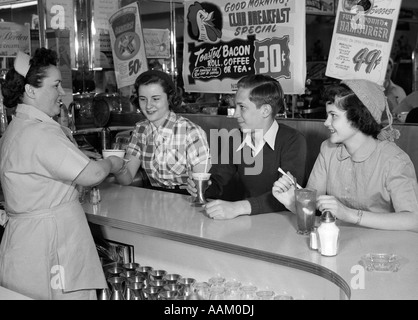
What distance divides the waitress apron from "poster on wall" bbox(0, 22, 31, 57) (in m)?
4.48

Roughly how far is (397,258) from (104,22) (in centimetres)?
537

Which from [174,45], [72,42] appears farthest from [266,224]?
[174,45]

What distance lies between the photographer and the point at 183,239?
9.48 ft

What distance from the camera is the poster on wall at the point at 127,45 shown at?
664cm

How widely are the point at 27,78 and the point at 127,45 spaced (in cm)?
385

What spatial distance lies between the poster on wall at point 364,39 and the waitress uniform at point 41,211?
239 cm

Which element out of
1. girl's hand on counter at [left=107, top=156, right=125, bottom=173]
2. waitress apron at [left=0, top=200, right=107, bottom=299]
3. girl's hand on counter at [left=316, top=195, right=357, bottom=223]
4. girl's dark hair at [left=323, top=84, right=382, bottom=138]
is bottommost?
waitress apron at [left=0, top=200, right=107, bottom=299]

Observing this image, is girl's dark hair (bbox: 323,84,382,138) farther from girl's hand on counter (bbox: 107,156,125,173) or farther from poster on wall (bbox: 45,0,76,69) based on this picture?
poster on wall (bbox: 45,0,76,69)

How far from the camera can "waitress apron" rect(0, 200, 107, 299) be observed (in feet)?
9.66

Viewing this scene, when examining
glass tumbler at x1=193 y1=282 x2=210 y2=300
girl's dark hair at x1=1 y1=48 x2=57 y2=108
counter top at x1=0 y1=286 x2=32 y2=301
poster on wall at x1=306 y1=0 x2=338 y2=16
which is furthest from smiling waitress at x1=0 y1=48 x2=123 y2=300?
poster on wall at x1=306 y1=0 x2=338 y2=16

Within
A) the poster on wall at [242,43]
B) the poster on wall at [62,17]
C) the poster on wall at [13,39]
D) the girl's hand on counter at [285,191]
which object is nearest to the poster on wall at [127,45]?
the poster on wall at [62,17]

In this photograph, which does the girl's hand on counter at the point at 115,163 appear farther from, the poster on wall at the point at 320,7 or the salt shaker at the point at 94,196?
the poster on wall at the point at 320,7

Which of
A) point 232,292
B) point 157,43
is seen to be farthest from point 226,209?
point 157,43

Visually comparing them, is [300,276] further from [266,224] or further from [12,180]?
[12,180]
